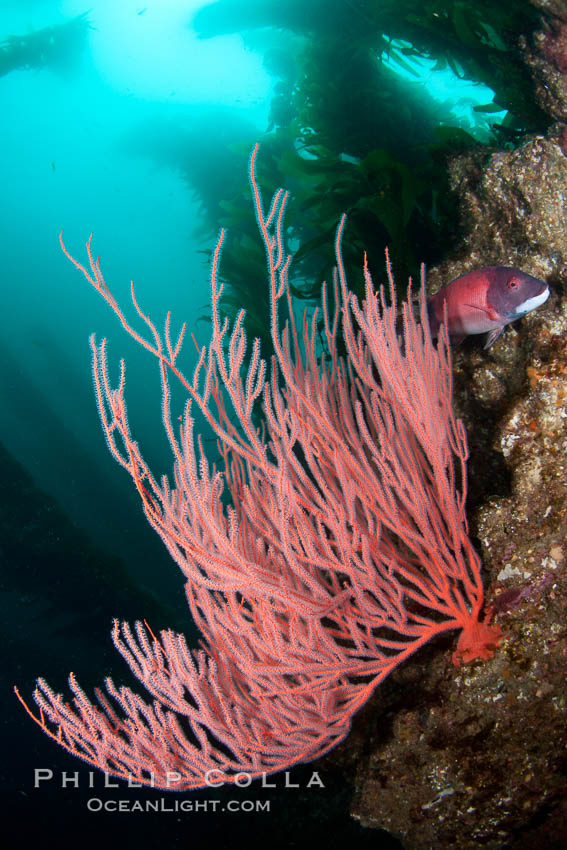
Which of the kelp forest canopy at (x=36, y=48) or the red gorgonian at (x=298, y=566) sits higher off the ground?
the kelp forest canopy at (x=36, y=48)

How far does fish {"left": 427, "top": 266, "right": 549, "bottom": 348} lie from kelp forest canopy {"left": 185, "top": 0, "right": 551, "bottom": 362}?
955 mm

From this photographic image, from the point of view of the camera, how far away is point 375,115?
5.03 metres

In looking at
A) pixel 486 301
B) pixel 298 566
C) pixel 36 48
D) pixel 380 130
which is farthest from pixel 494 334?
pixel 36 48

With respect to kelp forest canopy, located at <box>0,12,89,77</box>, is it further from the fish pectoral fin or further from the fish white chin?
the fish white chin

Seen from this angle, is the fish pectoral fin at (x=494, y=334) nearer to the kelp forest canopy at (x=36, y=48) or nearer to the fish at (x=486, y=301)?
the fish at (x=486, y=301)

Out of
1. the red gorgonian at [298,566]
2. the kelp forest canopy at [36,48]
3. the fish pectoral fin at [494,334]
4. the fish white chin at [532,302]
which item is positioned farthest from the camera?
the kelp forest canopy at [36,48]

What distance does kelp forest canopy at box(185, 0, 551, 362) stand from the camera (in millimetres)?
3115

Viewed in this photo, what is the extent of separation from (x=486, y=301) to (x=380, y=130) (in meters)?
4.26

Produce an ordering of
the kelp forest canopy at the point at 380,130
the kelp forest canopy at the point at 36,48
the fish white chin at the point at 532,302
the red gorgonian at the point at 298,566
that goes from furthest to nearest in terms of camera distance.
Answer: the kelp forest canopy at the point at 36,48
the kelp forest canopy at the point at 380,130
the fish white chin at the point at 532,302
the red gorgonian at the point at 298,566

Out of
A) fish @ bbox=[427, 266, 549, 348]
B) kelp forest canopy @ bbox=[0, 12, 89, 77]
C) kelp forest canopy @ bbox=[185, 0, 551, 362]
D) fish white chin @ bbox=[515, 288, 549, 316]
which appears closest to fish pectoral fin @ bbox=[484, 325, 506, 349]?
fish @ bbox=[427, 266, 549, 348]

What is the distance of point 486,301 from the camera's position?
6.22 feet

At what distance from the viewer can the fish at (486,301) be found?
70.2 inches

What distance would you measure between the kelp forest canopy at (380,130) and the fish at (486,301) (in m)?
0.96

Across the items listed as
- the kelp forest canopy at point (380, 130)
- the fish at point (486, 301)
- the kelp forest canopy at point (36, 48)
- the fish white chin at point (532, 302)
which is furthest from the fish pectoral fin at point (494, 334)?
the kelp forest canopy at point (36, 48)
